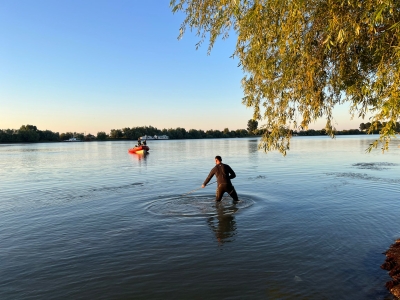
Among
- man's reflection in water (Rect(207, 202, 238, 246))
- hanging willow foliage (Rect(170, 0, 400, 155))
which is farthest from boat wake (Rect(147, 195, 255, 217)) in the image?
hanging willow foliage (Rect(170, 0, 400, 155))

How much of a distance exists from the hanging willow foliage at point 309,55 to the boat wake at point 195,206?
4.40 m

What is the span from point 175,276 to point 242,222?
14.4 ft

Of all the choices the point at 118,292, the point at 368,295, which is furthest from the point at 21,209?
the point at 368,295

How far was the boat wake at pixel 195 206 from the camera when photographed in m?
12.3

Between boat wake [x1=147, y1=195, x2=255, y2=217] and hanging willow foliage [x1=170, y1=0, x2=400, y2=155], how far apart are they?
4.40 m

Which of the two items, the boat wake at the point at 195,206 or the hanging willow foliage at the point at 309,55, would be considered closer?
the hanging willow foliage at the point at 309,55

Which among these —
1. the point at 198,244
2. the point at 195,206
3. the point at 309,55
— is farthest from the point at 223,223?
the point at 309,55

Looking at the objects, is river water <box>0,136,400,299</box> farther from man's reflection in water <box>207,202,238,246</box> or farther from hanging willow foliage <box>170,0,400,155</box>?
hanging willow foliage <box>170,0,400,155</box>

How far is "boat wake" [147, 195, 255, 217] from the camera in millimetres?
12309

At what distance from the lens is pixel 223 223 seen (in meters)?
10.8

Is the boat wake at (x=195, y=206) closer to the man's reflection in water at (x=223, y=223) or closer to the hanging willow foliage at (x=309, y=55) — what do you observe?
the man's reflection in water at (x=223, y=223)

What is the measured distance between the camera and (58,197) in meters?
16.7

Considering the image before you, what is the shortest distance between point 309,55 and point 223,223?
6.10m

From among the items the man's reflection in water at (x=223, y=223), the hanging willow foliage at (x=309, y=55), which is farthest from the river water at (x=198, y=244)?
the hanging willow foliage at (x=309, y=55)
